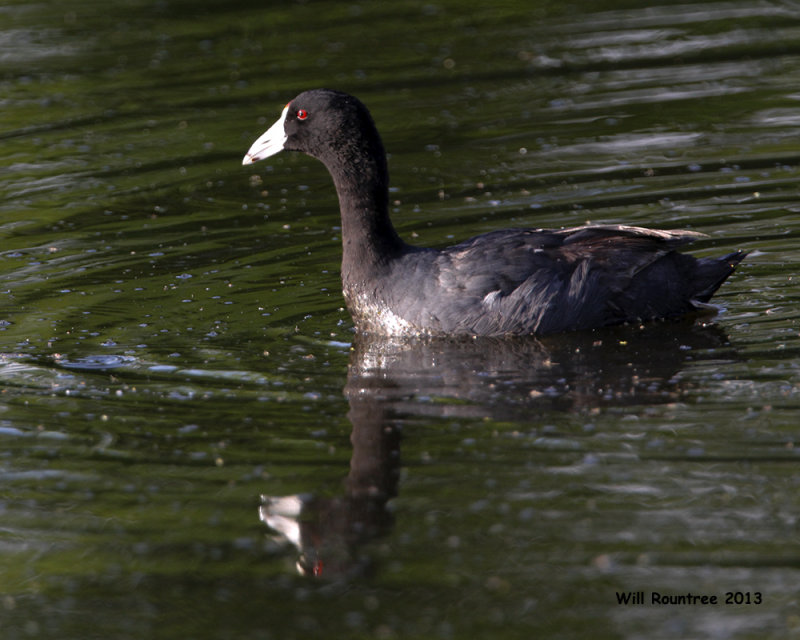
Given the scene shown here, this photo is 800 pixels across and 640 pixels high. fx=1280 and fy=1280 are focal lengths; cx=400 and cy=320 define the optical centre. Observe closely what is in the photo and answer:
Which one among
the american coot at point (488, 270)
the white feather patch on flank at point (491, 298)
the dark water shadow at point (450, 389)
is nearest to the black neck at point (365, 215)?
the american coot at point (488, 270)

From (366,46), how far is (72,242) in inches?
230

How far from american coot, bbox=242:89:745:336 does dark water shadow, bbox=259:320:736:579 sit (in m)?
0.13

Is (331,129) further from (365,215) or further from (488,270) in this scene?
(488,270)

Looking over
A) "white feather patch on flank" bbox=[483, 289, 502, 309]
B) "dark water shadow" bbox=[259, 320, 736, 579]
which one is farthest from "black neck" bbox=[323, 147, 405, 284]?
"white feather patch on flank" bbox=[483, 289, 502, 309]

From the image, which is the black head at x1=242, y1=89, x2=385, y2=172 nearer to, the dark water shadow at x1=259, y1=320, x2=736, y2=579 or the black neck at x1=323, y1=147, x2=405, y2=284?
the black neck at x1=323, y1=147, x2=405, y2=284

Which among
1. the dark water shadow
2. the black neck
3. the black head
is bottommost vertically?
the dark water shadow

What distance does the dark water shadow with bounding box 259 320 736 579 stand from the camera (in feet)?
17.3

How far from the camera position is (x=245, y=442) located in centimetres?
612

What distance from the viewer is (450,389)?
6.64 metres

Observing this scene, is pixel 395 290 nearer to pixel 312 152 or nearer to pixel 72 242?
pixel 312 152

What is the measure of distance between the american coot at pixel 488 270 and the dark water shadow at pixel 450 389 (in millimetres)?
135

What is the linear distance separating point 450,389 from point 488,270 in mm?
1027

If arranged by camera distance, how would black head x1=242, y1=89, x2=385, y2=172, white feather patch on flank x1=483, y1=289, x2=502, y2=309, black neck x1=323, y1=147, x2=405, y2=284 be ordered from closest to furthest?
white feather patch on flank x1=483, y1=289, x2=502, y2=309 < black neck x1=323, y1=147, x2=405, y2=284 < black head x1=242, y1=89, x2=385, y2=172

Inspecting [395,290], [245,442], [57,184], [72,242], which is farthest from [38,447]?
[57,184]
